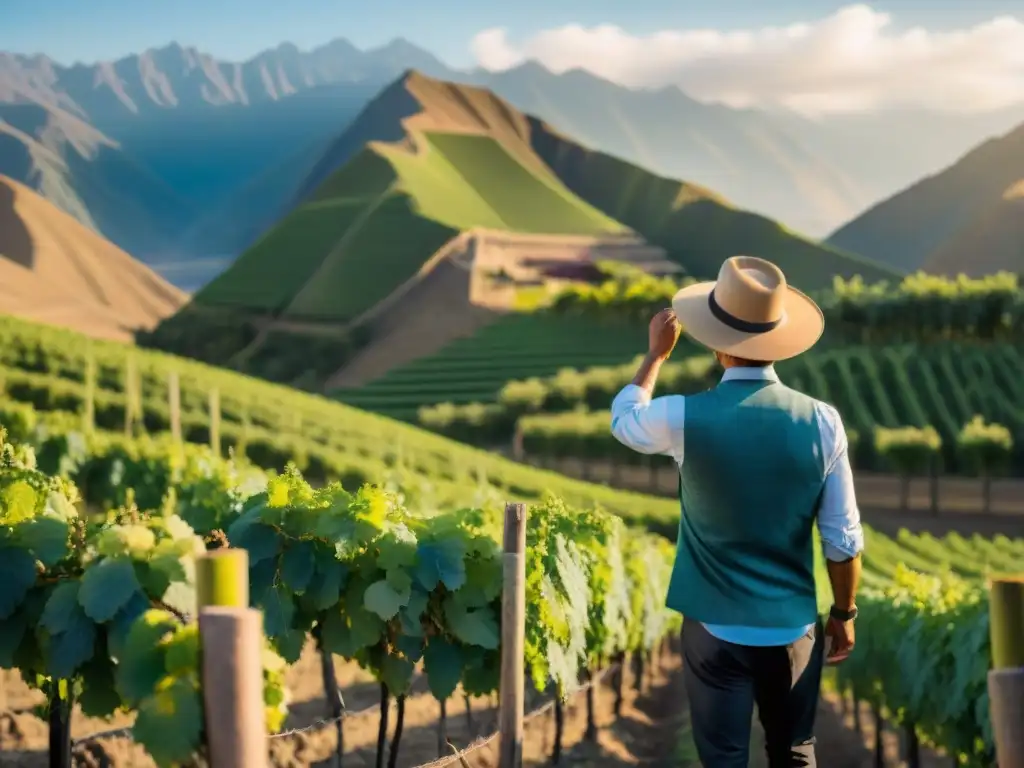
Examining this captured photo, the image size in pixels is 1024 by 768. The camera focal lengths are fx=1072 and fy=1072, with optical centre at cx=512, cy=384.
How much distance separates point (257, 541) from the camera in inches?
130

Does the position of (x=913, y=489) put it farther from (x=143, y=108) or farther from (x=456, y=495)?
(x=143, y=108)

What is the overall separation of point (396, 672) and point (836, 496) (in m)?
1.68

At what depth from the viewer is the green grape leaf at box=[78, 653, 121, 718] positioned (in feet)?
8.95

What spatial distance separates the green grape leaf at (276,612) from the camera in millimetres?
3275

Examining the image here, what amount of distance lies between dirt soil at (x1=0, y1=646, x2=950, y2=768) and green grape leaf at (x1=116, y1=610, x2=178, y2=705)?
132cm

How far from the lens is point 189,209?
51688 millimetres

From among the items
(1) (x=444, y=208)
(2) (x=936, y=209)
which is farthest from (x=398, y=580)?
(2) (x=936, y=209)

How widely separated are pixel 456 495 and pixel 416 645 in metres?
10.2

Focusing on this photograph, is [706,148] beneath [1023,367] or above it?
above

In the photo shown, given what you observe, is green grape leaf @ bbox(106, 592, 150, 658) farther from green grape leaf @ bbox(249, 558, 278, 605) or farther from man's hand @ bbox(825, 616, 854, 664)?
man's hand @ bbox(825, 616, 854, 664)

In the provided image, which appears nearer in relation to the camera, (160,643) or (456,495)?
(160,643)

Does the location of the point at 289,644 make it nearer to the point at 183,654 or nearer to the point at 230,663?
the point at 183,654

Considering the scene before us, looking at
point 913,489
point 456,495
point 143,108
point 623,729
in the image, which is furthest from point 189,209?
point 623,729

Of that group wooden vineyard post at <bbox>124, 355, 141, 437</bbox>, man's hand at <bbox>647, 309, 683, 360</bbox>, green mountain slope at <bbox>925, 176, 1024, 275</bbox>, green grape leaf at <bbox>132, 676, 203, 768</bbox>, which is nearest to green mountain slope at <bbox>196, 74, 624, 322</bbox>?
green mountain slope at <bbox>925, 176, 1024, 275</bbox>
